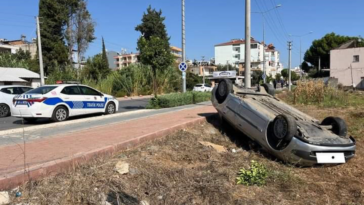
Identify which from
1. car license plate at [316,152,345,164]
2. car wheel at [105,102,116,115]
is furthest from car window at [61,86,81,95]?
car license plate at [316,152,345,164]

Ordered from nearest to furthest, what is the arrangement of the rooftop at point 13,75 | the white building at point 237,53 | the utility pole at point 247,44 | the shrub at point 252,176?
the shrub at point 252,176 < the utility pole at point 247,44 < the rooftop at point 13,75 < the white building at point 237,53

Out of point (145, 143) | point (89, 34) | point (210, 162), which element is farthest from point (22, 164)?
point (89, 34)

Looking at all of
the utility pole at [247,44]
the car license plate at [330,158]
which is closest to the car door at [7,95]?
the utility pole at [247,44]

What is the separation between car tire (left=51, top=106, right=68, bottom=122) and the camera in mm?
10633

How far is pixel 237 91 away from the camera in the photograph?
7730 mm

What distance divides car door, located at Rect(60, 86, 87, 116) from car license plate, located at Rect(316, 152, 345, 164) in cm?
885

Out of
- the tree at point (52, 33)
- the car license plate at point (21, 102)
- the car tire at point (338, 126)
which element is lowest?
the car tire at point (338, 126)

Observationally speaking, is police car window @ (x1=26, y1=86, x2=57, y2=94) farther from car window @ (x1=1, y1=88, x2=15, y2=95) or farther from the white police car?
car window @ (x1=1, y1=88, x2=15, y2=95)

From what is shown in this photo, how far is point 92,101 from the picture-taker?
12.2m

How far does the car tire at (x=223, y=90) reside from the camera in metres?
7.68

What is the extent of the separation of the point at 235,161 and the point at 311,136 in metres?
1.42

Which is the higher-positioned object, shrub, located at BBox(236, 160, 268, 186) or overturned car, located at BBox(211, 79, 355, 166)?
overturned car, located at BBox(211, 79, 355, 166)

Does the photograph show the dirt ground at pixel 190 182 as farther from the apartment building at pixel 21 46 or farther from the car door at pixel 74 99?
the apartment building at pixel 21 46

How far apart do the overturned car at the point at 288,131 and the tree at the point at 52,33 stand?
38.7m
